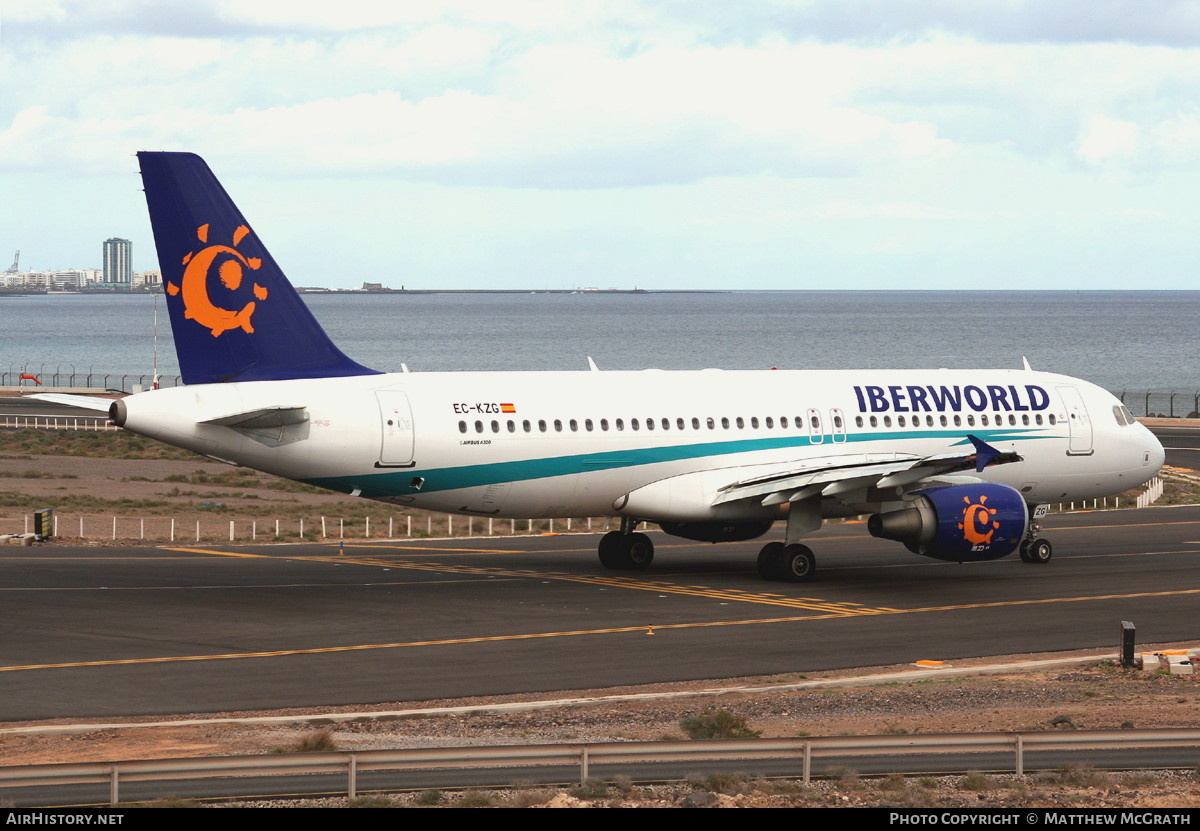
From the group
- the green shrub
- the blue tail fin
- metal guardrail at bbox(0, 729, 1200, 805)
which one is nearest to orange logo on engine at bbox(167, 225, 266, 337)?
the blue tail fin

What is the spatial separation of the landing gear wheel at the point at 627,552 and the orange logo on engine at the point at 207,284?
11.4m

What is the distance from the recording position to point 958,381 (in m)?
42.8

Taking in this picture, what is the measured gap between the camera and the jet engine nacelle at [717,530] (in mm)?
40469

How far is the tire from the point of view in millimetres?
43469

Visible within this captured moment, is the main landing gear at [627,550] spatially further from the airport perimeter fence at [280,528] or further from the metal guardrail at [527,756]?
the metal guardrail at [527,756]

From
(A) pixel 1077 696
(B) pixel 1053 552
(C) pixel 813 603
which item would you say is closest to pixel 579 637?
(C) pixel 813 603

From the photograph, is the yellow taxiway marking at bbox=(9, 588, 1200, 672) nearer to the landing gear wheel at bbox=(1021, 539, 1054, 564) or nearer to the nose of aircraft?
the landing gear wheel at bbox=(1021, 539, 1054, 564)

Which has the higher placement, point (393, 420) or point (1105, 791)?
point (393, 420)

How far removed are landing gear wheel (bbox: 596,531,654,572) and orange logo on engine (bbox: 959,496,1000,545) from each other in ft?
27.2

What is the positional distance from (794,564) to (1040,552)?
8.66 meters

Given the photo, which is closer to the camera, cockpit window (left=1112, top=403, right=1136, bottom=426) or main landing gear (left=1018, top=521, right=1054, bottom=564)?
main landing gear (left=1018, top=521, right=1054, bottom=564)
